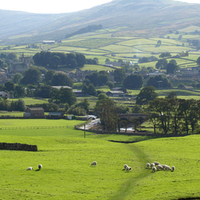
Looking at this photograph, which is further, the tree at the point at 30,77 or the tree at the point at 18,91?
the tree at the point at 30,77

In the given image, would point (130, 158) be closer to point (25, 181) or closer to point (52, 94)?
point (25, 181)

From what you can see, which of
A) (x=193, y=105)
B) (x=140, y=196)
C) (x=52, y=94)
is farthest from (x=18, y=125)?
(x=140, y=196)

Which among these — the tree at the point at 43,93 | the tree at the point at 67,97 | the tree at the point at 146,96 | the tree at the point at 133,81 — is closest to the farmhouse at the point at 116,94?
the tree at the point at 133,81

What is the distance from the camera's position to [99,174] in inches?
1396

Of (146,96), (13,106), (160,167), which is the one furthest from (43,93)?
(160,167)

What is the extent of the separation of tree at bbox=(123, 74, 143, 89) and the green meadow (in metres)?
135

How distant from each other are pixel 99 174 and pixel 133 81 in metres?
155

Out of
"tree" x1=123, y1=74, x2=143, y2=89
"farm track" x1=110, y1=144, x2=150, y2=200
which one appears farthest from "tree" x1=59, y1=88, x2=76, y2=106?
"farm track" x1=110, y1=144, x2=150, y2=200

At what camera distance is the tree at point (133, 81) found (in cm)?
18875

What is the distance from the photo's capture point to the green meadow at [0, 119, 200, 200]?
29.2 m

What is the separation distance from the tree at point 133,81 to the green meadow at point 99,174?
441 ft

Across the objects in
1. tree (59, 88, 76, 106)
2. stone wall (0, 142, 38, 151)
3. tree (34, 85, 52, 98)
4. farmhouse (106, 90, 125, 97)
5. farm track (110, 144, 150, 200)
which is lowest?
farmhouse (106, 90, 125, 97)

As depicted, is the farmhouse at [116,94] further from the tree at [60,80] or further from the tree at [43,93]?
the tree at [43,93]

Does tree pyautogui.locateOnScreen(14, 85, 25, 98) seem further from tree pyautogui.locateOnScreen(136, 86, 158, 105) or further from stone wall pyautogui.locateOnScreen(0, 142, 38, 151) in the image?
stone wall pyautogui.locateOnScreen(0, 142, 38, 151)
